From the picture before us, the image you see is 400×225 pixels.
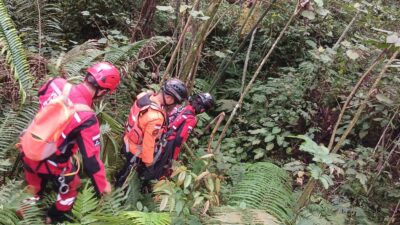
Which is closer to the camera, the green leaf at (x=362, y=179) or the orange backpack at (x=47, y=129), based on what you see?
the orange backpack at (x=47, y=129)

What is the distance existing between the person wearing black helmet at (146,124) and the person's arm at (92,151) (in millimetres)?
786

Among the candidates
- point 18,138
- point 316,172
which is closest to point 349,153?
point 316,172

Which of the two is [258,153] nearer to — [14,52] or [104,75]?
[104,75]

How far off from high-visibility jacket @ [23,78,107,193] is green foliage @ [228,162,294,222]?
1375 mm

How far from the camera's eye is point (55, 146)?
318 cm

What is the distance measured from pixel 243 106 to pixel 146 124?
148 inches

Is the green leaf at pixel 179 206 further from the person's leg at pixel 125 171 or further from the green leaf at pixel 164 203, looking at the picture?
the person's leg at pixel 125 171

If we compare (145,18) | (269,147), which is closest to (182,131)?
(269,147)

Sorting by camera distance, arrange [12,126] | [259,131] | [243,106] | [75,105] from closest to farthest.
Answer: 1. [75,105]
2. [12,126]
3. [259,131]
4. [243,106]

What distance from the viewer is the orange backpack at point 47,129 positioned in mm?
3074

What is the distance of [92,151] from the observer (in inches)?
135

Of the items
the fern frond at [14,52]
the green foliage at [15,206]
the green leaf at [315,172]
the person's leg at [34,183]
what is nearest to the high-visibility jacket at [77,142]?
the person's leg at [34,183]

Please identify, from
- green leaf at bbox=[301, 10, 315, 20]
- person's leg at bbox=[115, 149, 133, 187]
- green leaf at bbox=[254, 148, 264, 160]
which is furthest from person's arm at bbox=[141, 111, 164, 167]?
green leaf at bbox=[254, 148, 264, 160]

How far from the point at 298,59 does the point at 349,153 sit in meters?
2.95
